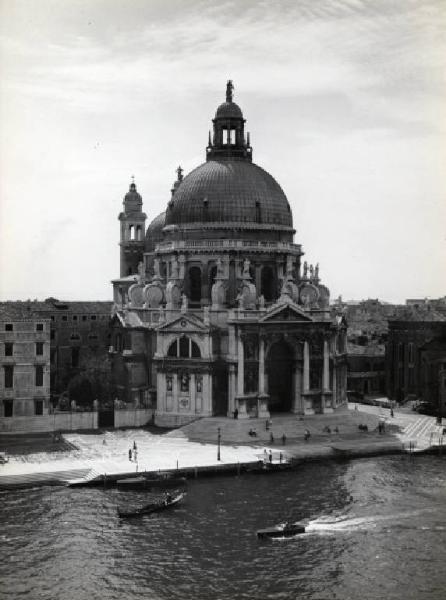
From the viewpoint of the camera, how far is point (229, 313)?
2985 inches

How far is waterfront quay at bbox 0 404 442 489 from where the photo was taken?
5978cm

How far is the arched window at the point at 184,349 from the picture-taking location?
76500mm

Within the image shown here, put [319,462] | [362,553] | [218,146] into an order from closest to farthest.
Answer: [362,553] < [319,462] < [218,146]

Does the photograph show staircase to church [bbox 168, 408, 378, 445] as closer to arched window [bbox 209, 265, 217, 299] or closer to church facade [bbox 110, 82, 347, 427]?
church facade [bbox 110, 82, 347, 427]

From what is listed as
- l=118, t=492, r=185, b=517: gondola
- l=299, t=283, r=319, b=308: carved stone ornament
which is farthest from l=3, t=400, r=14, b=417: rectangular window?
l=299, t=283, r=319, b=308: carved stone ornament

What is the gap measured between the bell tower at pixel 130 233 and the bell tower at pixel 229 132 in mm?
20701

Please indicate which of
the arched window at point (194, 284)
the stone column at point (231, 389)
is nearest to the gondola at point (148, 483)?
the stone column at point (231, 389)

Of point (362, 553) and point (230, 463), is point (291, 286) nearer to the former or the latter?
point (230, 463)

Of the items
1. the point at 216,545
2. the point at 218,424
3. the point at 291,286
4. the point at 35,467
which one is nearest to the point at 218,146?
the point at 291,286

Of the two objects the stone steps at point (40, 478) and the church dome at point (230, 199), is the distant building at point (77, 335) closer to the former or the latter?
the church dome at point (230, 199)

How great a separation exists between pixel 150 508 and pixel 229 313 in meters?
26.9

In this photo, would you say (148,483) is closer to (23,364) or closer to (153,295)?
(23,364)

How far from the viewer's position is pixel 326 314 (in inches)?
3145

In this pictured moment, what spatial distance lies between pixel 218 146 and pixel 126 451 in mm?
35825
